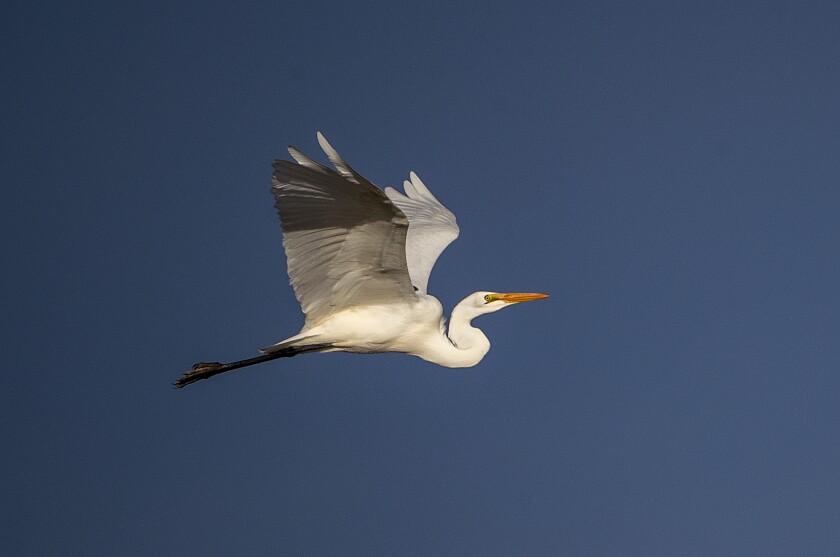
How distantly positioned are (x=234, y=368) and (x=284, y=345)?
3.65 feet

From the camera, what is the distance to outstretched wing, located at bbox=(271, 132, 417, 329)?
9172mm

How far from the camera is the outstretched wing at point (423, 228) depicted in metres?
13.1

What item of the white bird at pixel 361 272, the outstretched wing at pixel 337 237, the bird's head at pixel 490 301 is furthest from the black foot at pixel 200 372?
the bird's head at pixel 490 301

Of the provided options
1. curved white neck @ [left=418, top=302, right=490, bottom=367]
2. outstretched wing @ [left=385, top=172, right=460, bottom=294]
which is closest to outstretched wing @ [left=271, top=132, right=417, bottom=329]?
curved white neck @ [left=418, top=302, right=490, bottom=367]

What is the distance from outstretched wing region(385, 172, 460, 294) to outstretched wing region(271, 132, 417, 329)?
1718mm

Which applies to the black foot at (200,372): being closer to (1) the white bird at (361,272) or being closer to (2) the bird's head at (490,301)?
(1) the white bird at (361,272)

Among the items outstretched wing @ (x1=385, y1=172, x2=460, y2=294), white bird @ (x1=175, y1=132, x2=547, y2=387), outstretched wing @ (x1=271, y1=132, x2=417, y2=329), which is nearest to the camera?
outstretched wing @ (x1=271, y1=132, x2=417, y2=329)

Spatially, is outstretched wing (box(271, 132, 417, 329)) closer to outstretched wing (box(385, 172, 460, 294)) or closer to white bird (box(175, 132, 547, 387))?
white bird (box(175, 132, 547, 387))

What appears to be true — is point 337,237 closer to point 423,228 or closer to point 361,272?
point 361,272

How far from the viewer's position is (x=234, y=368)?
487 inches

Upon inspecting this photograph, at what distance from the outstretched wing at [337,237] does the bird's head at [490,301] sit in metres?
1.17

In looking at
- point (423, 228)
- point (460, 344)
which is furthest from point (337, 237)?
point (423, 228)

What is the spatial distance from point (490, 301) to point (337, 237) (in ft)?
9.14

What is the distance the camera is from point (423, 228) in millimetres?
13555
